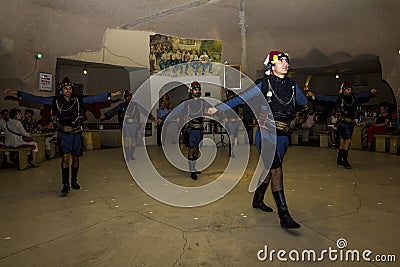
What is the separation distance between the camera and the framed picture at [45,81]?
844cm

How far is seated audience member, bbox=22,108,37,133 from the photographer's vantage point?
7.79 meters

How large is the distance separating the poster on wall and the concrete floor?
5.96m

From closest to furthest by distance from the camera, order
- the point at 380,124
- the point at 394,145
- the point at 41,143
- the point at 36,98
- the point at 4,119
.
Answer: the point at 36,98 → the point at 4,119 → the point at 41,143 → the point at 394,145 → the point at 380,124

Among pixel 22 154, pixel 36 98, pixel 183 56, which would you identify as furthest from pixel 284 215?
pixel 183 56

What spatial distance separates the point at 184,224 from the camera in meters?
3.49

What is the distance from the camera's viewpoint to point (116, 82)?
41.3 ft

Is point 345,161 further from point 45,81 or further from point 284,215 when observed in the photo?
point 45,81

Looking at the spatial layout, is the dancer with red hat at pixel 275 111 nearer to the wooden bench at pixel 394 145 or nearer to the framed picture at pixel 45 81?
the wooden bench at pixel 394 145

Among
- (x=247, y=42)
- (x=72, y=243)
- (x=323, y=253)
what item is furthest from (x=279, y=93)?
(x=247, y=42)

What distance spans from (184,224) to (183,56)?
28.5 ft

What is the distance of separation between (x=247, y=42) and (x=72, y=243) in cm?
1019

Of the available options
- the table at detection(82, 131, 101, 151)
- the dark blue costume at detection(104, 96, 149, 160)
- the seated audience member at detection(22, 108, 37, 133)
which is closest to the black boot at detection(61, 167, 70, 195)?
the dark blue costume at detection(104, 96, 149, 160)

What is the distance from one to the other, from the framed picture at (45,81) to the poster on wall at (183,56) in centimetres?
324

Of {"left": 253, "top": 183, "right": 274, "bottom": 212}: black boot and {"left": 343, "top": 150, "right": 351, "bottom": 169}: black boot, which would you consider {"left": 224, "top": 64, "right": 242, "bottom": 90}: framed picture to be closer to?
{"left": 343, "top": 150, "right": 351, "bottom": 169}: black boot
